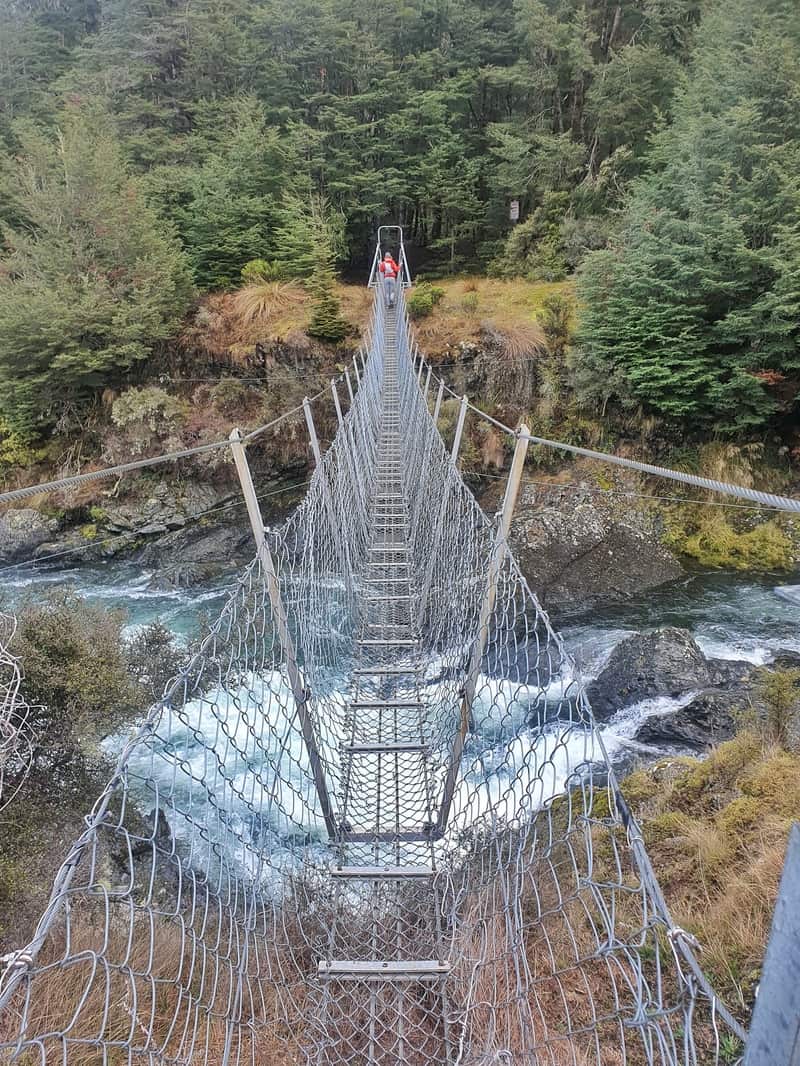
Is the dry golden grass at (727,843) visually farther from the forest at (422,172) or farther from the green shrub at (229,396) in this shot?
the green shrub at (229,396)

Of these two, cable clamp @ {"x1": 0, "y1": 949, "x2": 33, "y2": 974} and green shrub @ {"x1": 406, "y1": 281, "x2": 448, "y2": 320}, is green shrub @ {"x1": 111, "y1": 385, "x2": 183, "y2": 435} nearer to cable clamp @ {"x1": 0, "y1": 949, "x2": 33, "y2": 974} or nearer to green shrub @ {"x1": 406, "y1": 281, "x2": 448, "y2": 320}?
green shrub @ {"x1": 406, "y1": 281, "x2": 448, "y2": 320}

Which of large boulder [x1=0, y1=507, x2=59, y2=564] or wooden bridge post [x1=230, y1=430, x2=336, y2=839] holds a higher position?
large boulder [x1=0, y1=507, x2=59, y2=564]

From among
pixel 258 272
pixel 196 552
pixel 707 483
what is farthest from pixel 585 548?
pixel 258 272

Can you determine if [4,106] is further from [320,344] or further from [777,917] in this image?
[777,917]

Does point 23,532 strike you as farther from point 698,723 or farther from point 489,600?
point 698,723

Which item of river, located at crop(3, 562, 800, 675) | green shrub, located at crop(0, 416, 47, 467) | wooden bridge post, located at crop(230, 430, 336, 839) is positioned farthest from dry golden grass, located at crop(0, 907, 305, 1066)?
green shrub, located at crop(0, 416, 47, 467)

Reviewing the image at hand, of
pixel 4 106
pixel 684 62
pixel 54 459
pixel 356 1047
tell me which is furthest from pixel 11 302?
pixel 684 62
